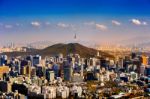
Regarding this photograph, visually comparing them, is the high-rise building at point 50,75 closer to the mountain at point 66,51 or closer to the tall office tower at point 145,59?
the mountain at point 66,51

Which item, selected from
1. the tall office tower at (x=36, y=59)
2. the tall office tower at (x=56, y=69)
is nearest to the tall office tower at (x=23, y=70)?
the tall office tower at (x=36, y=59)

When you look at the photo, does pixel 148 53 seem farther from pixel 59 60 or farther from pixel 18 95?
pixel 18 95

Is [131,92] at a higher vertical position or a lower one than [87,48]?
lower

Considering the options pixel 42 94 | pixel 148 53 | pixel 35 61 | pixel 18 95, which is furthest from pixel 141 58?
pixel 18 95

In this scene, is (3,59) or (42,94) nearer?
(42,94)

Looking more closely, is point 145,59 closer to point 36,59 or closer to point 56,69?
point 56,69

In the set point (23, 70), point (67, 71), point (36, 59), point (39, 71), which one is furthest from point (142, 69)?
point (23, 70)

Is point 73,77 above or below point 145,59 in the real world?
below

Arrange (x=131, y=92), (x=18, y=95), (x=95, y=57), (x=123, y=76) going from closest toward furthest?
(x=18, y=95), (x=131, y=92), (x=123, y=76), (x=95, y=57)

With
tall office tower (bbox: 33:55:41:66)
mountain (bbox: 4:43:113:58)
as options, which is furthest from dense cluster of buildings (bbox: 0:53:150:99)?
mountain (bbox: 4:43:113:58)
